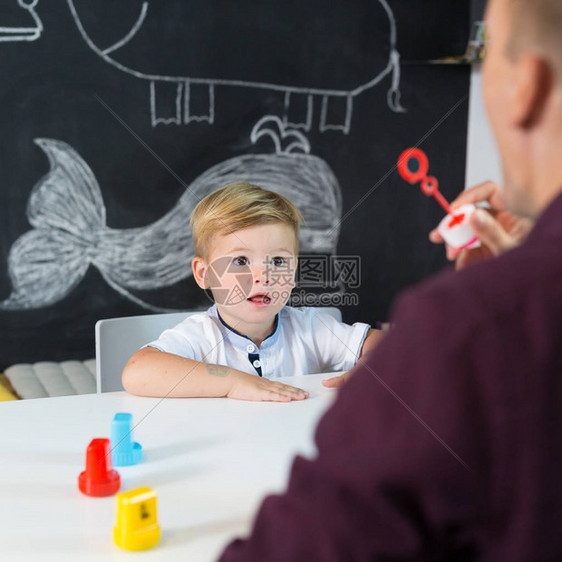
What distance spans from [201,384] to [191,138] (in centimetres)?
136

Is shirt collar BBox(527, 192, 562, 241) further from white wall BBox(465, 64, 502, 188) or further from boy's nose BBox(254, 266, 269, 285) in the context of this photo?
white wall BBox(465, 64, 502, 188)

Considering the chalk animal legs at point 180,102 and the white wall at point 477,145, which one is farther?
the white wall at point 477,145

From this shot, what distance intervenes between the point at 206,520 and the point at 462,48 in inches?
91.8

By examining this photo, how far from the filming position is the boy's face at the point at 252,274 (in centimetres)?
126

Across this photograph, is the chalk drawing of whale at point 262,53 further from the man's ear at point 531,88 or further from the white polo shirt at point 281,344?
the man's ear at point 531,88

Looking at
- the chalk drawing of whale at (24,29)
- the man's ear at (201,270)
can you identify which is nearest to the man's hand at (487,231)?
the man's ear at (201,270)

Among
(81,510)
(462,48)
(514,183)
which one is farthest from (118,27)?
(514,183)

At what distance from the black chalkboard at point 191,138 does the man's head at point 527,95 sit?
1907 mm

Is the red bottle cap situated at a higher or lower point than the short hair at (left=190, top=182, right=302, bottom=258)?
lower

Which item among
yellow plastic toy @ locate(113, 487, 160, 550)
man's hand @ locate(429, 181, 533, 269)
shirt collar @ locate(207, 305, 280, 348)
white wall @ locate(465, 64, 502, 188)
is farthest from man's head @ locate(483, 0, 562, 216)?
white wall @ locate(465, 64, 502, 188)

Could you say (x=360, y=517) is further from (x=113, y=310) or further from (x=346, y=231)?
(x=346, y=231)

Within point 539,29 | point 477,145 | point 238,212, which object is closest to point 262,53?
point 477,145

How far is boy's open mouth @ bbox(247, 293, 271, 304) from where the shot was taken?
4.13ft

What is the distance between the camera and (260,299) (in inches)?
49.8
